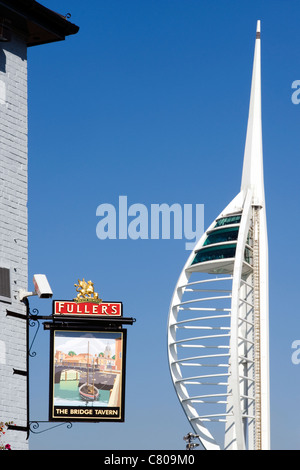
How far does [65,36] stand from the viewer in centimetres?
4372

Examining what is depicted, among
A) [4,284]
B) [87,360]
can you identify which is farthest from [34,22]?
[87,360]

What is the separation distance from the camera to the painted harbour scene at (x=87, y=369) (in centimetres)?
4038

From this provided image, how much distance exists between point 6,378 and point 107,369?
4490 mm

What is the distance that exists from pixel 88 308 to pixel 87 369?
238 cm

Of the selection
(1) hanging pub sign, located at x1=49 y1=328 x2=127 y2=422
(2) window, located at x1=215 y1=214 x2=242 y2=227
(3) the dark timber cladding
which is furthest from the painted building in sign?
(2) window, located at x1=215 y1=214 x2=242 y2=227

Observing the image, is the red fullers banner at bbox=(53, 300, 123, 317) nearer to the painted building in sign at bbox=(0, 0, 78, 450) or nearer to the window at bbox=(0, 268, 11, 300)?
the painted building in sign at bbox=(0, 0, 78, 450)

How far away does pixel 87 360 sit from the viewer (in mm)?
41125

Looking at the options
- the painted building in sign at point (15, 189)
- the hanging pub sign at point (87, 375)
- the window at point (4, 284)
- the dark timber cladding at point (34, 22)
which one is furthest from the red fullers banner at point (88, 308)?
the dark timber cladding at point (34, 22)

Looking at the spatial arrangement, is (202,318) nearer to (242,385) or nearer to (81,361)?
(242,385)

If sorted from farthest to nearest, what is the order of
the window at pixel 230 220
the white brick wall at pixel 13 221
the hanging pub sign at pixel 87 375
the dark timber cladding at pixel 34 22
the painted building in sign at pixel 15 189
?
the window at pixel 230 220, the dark timber cladding at pixel 34 22, the hanging pub sign at pixel 87 375, the painted building in sign at pixel 15 189, the white brick wall at pixel 13 221

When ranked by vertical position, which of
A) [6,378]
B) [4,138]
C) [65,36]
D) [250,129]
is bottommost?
[6,378]

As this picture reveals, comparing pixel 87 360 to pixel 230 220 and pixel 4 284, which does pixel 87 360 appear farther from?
pixel 230 220

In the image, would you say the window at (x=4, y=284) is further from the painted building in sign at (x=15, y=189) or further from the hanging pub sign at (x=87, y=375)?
the hanging pub sign at (x=87, y=375)
